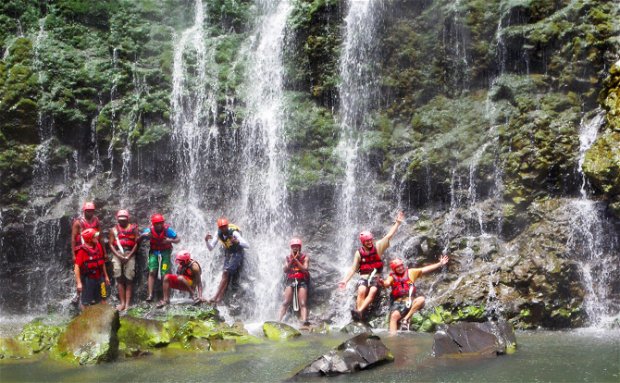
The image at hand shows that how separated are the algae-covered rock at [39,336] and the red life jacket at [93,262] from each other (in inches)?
56.5

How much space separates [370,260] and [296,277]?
1.58 metres

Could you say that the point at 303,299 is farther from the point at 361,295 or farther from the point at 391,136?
the point at 391,136

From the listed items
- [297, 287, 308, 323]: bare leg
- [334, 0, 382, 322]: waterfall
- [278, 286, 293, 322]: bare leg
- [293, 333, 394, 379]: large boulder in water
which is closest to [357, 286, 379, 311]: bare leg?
[297, 287, 308, 323]: bare leg

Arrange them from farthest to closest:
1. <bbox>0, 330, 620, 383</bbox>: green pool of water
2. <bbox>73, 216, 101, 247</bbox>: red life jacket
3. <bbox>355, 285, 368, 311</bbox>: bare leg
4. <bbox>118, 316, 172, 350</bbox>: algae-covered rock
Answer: <bbox>73, 216, 101, 247</bbox>: red life jacket, <bbox>355, 285, 368, 311</bbox>: bare leg, <bbox>118, 316, 172, 350</bbox>: algae-covered rock, <bbox>0, 330, 620, 383</bbox>: green pool of water

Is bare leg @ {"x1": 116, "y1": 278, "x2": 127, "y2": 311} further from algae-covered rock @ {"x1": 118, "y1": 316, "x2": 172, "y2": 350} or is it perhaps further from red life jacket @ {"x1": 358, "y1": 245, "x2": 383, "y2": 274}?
red life jacket @ {"x1": 358, "y1": 245, "x2": 383, "y2": 274}

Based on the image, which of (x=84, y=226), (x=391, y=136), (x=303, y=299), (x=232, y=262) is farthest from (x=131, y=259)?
(x=391, y=136)

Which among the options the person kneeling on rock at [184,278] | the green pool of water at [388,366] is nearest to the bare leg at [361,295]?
the green pool of water at [388,366]

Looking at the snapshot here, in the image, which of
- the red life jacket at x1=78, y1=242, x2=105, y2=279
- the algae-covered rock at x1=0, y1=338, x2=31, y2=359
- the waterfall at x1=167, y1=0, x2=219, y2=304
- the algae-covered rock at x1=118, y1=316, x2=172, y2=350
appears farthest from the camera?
the waterfall at x1=167, y1=0, x2=219, y2=304

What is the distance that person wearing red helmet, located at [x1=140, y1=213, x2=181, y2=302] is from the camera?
500 inches

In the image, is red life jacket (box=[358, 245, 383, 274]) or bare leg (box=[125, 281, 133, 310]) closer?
red life jacket (box=[358, 245, 383, 274])

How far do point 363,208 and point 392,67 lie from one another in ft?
11.1

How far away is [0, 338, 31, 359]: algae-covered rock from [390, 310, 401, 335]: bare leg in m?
5.69

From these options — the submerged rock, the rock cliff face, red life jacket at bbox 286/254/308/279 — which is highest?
the rock cliff face

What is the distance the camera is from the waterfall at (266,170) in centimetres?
1368
